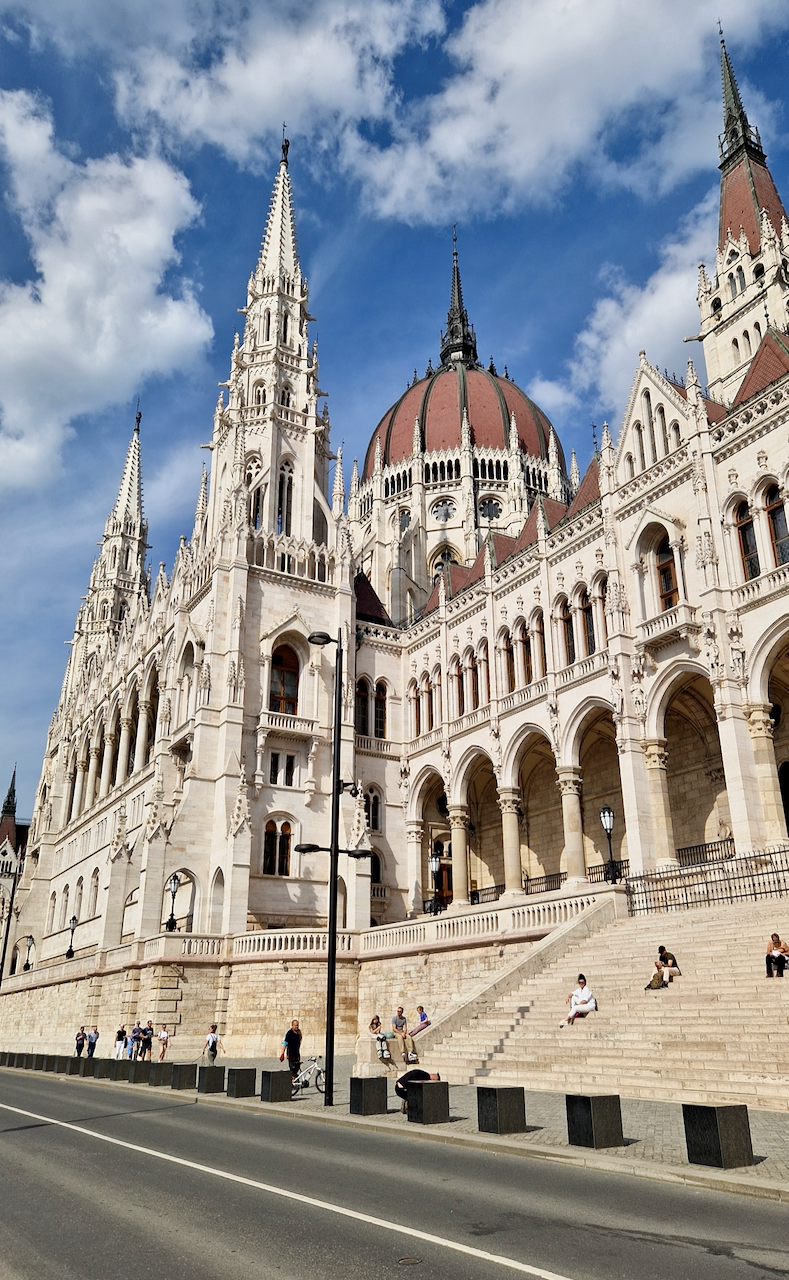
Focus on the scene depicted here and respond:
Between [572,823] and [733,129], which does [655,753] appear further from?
[733,129]

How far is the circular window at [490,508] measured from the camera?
6041 cm

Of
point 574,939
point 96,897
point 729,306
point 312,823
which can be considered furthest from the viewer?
point 96,897

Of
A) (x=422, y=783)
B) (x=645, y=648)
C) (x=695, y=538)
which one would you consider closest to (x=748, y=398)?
(x=695, y=538)

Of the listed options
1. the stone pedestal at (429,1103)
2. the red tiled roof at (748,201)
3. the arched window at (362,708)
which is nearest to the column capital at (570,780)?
the arched window at (362,708)

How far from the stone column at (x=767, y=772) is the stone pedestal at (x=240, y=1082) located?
1484 centimetres

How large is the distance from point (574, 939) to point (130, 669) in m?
33.8

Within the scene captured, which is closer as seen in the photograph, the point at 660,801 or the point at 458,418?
the point at 660,801

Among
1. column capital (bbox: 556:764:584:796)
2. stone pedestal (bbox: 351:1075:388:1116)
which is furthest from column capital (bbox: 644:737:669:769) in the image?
stone pedestal (bbox: 351:1075:388:1116)

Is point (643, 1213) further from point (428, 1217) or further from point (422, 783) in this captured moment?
point (422, 783)

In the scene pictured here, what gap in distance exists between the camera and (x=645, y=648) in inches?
1179

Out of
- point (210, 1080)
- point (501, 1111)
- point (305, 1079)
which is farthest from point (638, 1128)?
point (210, 1080)

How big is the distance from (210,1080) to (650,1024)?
8.23 meters

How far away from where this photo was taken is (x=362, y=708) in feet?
139

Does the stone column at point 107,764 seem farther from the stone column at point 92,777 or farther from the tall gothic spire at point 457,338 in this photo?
the tall gothic spire at point 457,338
